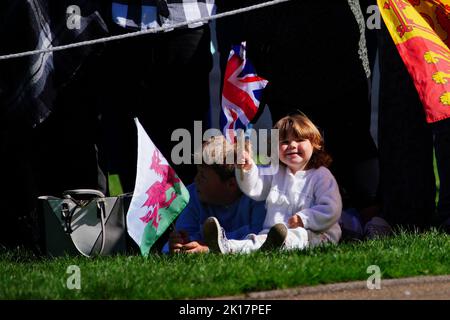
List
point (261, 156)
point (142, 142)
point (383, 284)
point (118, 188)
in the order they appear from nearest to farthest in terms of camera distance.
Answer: point (383, 284) < point (142, 142) < point (261, 156) < point (118, 188)

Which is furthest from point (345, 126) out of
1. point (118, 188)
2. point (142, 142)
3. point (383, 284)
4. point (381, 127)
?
point (118, 188)

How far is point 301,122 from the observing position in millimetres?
7152

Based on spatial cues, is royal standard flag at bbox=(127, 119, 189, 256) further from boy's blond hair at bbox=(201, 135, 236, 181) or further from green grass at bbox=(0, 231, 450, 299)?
boy's blond hair at bbox=(201, 135, 236, 181)

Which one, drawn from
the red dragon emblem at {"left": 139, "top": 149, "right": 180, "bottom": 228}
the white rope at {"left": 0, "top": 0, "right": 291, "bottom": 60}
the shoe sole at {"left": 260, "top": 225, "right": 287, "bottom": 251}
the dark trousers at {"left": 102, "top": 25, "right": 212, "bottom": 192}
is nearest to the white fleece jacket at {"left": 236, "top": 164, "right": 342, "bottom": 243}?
the shoe sole at {"left": 260, "top": 225, "right": 287, "bottom": 251}

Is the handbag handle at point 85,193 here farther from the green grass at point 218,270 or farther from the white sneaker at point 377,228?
the white sneaker at point 377,228

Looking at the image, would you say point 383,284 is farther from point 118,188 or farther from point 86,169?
point 118,188

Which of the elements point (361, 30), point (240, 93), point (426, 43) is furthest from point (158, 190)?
point (426, 43)

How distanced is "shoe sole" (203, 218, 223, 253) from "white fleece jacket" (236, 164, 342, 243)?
37 centimetres

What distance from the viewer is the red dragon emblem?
22.3 ft

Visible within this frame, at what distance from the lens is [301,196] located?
280 inches

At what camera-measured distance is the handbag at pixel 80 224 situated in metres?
6.91

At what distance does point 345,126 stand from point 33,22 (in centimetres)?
181

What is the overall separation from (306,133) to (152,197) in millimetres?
943

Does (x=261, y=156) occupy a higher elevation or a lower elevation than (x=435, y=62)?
lower
